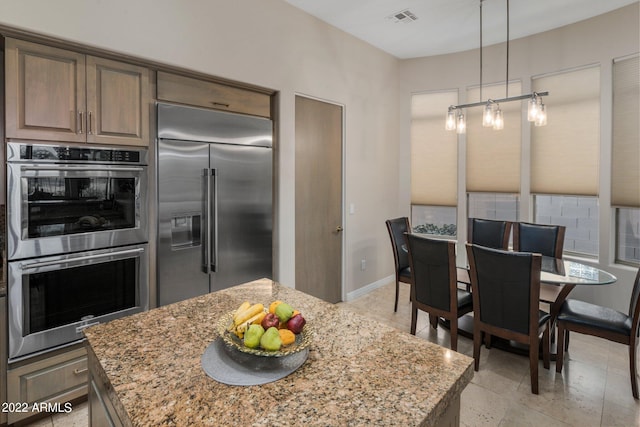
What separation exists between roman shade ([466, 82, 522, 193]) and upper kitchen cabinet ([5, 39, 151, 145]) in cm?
394

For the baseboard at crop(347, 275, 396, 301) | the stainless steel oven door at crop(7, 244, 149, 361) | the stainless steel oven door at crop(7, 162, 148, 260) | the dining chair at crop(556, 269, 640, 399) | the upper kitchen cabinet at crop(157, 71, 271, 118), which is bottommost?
the baseboard at crop(347, 275, 396, 301)

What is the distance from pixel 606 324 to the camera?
2350 millimetres

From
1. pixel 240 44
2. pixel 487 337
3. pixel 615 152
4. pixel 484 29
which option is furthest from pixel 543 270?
pixel 240 44

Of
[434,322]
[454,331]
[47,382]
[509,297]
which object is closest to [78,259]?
[47,382]

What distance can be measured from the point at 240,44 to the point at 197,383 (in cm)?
279

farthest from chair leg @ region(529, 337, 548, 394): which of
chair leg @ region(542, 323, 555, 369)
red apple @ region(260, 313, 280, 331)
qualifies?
red apple @ region(260, 313, 280, 331)

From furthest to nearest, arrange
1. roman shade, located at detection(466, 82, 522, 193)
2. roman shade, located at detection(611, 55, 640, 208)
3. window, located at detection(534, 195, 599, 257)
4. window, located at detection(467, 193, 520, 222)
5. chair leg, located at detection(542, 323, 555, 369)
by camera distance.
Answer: window, located at detection(467, 193, 520, 222) < roman shade, located at detection(466, 82, 522, 193) < window, located at detection(534, 195, 599, 257) < roman shade, located at detection(611, 55, 640, 208) < chair leg, located at detection(542, 323, 555, 369)

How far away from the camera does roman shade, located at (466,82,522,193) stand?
13.9ft

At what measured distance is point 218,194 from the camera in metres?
2.83

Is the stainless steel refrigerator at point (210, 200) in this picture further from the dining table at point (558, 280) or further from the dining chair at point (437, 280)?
the dining table at point (558, 280)

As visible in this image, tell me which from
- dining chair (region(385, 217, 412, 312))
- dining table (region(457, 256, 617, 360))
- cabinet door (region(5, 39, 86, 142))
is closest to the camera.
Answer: cabinet door (region(5, 39, 86, 142))

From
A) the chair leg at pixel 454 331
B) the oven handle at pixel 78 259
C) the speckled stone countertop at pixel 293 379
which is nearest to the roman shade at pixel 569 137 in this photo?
the chair leg at pixel 454 331

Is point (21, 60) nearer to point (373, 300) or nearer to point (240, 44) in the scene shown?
point (240, 44)

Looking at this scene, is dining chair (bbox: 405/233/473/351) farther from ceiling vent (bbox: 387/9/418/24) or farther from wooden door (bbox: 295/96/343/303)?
ceiling vent (bbox: 387/9/418/24)
